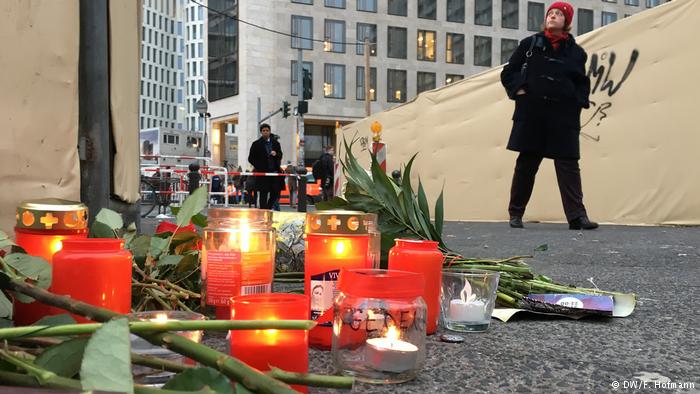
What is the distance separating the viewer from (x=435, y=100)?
9602mm

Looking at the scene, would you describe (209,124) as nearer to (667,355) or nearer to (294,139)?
(294,139)

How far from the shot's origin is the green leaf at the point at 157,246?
4.95 feet

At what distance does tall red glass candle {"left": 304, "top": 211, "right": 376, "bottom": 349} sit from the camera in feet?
4.43

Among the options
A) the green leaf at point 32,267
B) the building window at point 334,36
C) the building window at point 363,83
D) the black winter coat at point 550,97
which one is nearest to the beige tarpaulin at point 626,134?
the black winter coat at point 550,97

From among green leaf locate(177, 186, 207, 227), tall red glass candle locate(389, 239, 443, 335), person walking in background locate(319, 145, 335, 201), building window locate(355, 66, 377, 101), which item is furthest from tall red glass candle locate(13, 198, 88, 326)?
building window locate(355, 66, 377, 101)

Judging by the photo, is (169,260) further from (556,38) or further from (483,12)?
(483,12)

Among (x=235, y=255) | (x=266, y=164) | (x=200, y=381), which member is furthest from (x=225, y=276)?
(x=266, y=164)

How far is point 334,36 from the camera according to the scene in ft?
113

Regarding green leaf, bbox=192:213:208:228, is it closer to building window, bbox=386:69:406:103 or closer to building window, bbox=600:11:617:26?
building window, bbox=386:69:406:103

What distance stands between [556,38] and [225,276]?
15.0ft

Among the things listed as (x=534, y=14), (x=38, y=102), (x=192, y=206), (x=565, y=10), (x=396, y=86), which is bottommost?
(x=192, y=206)

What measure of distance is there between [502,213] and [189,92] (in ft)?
310

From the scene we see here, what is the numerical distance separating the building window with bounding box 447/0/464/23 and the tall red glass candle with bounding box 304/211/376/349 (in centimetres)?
3685

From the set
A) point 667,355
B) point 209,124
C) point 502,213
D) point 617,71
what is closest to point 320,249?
point 667,355
